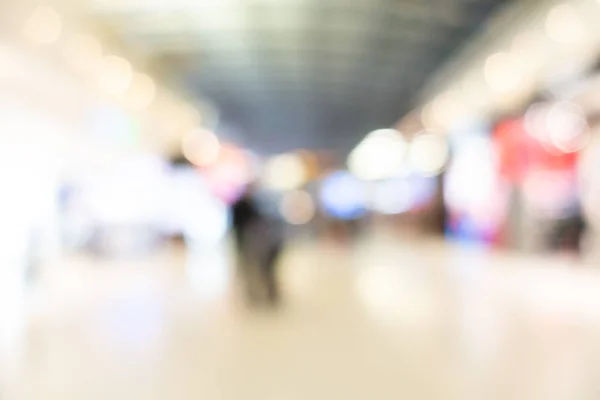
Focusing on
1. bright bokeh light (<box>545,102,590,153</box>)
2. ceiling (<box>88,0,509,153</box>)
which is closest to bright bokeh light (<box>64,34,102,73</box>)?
ceiling (<box>88,0,509,153</box>)

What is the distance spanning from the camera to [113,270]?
17062 mm

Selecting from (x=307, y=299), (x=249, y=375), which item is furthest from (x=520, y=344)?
(x=307, y=299)

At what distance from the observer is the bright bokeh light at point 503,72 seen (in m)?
19.2

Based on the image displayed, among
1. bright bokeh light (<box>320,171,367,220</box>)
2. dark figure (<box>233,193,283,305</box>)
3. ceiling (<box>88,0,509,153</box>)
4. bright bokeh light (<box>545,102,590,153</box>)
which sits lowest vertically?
dark figure (<box>233,193,283,305</box>)

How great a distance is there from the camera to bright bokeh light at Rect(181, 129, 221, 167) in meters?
26.9

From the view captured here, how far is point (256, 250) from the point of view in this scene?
1002cm

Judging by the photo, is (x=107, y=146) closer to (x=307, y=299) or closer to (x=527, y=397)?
(x=307, y=299)

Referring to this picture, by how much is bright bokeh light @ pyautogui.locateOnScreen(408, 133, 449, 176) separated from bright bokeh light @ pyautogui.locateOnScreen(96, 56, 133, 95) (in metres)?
12.6

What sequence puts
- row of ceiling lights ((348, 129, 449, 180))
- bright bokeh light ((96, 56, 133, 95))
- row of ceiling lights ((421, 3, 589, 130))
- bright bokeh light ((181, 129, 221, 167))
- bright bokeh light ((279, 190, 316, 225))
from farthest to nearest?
bright bokeh light ((279, 190, 316, 225)) → row of ceiling lights ((348, 129, 449, 180)) → bright bokeh light ((181, 129, 221, 167)) → bright bokeh light ((96, 56, 133, 95)) → row of ceiling lights ((421, 3, 589, 130))

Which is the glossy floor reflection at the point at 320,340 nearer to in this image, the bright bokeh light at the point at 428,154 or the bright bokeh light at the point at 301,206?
the bright bokeh light at the point at 428,154

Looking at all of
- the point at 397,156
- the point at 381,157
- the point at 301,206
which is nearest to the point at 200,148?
the point at 301,206

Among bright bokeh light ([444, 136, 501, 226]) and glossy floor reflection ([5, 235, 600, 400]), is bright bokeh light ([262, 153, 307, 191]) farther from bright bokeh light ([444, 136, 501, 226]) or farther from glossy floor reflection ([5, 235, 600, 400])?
glossy floor reflection ([5, 235, 600, 400])

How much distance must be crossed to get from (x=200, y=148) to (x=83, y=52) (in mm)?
10534

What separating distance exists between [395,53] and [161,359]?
2293 centimetres
